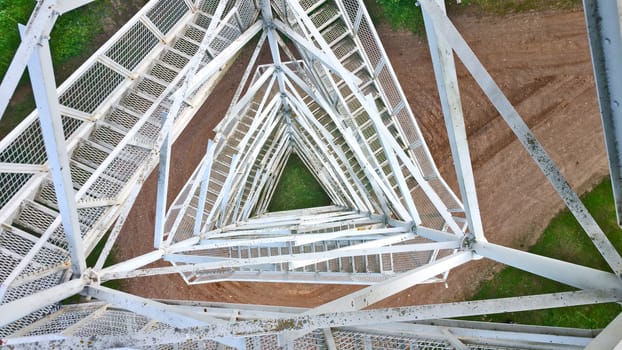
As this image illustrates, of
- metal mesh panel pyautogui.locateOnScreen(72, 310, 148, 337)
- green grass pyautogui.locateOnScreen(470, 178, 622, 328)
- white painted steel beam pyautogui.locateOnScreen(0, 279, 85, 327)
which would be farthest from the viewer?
green grass pyautogui.locateOnScreen(470, 178, 622, 328)

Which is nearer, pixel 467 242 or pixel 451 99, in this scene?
pixel 451 99

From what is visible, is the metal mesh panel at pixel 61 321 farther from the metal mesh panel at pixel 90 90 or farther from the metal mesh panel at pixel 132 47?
the metal mesh panel at pixel 132 47

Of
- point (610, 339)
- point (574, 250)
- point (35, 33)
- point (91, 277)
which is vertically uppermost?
point (35, 33)

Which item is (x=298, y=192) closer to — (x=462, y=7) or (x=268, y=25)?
(x=268, y=25)

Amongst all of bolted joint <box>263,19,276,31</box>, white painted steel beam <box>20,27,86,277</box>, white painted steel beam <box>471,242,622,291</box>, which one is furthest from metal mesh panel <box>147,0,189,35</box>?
white painted steel beam <box>471,242,622,291</box>

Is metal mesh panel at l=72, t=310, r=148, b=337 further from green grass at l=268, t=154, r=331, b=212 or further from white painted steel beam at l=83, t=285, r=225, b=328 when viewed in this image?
green grass at l=268, t=154, r=331, b=212

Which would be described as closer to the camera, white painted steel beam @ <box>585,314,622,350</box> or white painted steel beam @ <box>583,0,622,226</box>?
white painted steel beam @ <box>583,0,622,226</box>

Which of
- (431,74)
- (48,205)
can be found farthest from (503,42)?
(48,205)

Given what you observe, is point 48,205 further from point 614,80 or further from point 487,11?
point 487,11

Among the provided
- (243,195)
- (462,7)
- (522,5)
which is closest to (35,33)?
(243,195)
